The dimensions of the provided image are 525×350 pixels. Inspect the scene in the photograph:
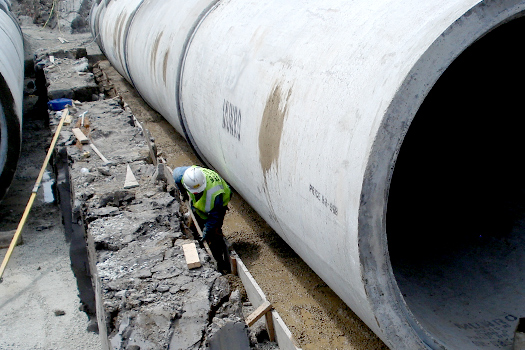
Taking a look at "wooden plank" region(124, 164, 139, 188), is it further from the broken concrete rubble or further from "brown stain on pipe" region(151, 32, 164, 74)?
"brown stain on pipe" region(151, 32, 164, 74)

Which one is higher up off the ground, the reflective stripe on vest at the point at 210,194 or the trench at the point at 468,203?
the trench at the point at 468,203

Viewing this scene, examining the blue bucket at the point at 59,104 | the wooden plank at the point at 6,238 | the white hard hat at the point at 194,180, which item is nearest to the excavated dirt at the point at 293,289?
the wooden plank at the point at 6,238

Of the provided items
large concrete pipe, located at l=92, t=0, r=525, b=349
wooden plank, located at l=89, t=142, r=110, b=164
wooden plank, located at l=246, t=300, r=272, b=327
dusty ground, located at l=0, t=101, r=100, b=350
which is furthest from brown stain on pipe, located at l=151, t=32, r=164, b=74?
wooden plank, located at l=246, t=300, r=272, b=327

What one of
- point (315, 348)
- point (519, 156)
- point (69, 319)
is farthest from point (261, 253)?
point (519, 156)

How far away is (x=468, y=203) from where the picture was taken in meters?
4.40

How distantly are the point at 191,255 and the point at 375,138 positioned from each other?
1.94 metres

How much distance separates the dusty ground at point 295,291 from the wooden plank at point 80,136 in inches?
80.1

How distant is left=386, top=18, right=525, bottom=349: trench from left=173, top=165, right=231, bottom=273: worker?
1.62 metres

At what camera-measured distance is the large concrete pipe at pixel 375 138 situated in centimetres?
235

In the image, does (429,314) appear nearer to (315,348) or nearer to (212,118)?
(315,348)

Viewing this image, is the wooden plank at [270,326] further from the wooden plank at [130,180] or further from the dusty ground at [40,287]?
the wooden plank at [130,180]

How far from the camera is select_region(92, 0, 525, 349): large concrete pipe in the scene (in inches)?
92.4

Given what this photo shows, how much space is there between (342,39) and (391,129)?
2.64 ft

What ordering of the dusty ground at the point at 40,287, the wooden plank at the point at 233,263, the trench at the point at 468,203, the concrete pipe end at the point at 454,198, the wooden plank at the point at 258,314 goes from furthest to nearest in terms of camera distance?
the wooden plank at the point at 233,263, the dusty ground at the point at 40,287, the wooden plank at the point at 258,314, the trench at the point at 468,203, the concrete pipe end at the point at 454,198
